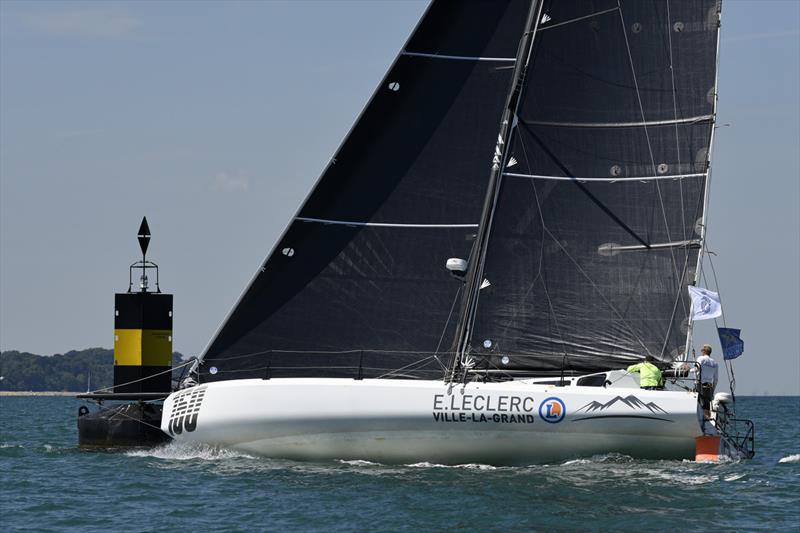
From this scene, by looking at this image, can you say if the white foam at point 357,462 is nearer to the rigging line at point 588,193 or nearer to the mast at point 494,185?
the mast at point 494,185

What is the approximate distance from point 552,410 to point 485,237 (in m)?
3.31

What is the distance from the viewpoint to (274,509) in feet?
56.7

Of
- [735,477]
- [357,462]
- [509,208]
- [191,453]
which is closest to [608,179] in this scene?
[509,208]

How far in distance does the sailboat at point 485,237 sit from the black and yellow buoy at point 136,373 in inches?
64.2

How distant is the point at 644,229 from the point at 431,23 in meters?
4.86

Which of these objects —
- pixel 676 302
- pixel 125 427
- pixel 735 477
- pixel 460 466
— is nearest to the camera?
pixel 735 477

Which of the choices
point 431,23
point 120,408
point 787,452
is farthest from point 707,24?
point 120,408

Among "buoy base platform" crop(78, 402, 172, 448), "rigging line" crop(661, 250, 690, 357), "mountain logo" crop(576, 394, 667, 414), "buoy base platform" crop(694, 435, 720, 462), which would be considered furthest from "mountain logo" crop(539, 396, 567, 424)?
"buoy base platform" crop(78, 402, 172, 448)

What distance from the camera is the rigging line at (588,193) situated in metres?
21.8

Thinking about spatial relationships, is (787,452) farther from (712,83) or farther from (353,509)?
(353,509)

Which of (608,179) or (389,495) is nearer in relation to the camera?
(389,495)

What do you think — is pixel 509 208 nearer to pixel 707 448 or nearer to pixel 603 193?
pixel 603 193

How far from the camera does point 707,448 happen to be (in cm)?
2012

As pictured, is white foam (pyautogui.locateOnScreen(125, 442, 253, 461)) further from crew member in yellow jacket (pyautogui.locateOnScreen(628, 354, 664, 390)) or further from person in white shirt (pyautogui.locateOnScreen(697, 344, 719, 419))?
person in white shirt (pyautogui.locateOnScreen(697, 344, 719, 419))
